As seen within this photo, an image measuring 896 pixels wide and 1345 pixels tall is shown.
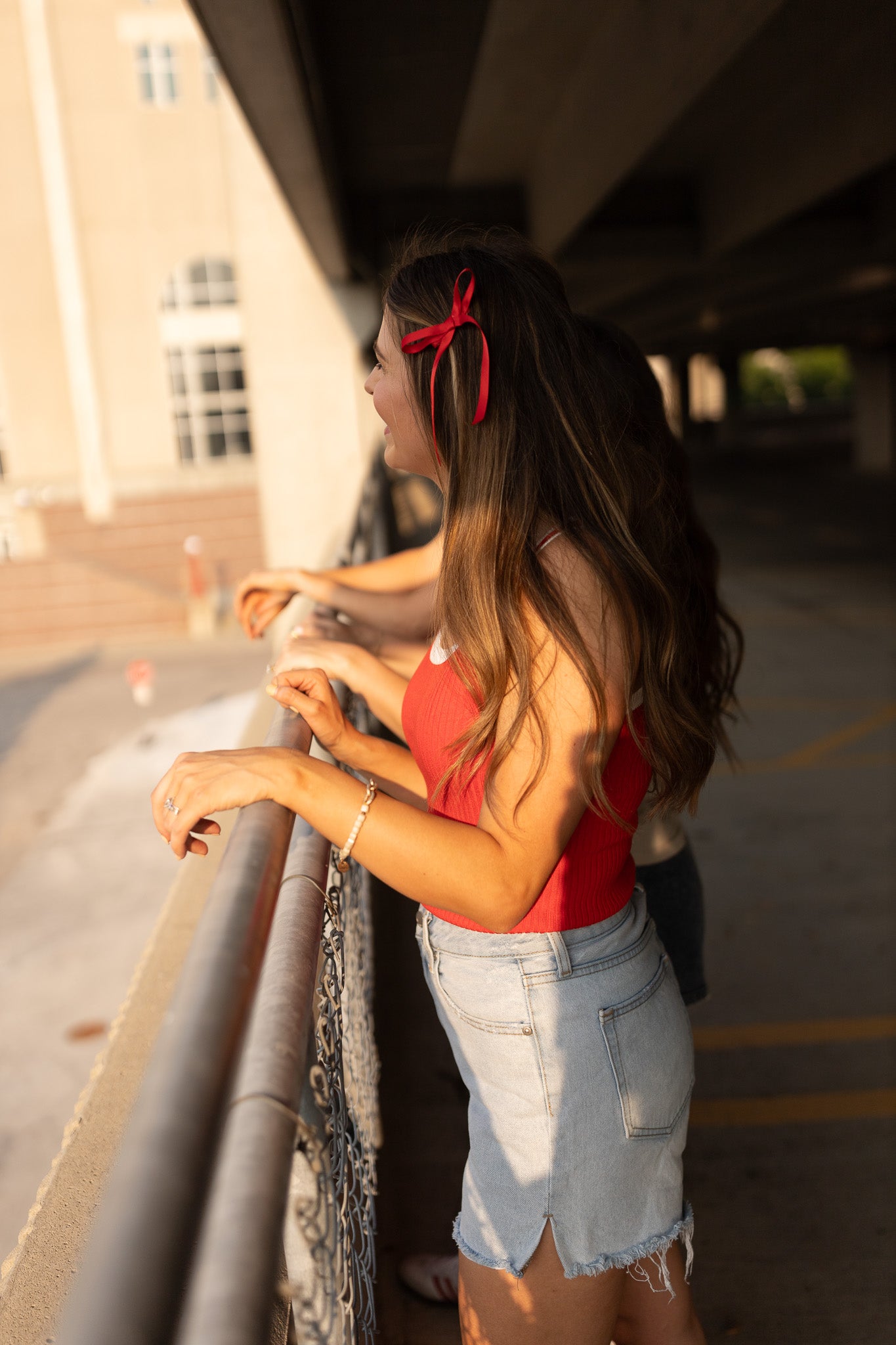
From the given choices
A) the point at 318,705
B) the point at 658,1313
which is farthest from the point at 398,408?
the point at 658,1313

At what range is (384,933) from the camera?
13.7ft

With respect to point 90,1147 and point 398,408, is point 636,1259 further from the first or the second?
point 398,408

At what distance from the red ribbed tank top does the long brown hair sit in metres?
0.04

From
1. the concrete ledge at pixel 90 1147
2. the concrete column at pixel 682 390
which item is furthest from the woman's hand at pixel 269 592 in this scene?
the concrete column at pixel 682 390

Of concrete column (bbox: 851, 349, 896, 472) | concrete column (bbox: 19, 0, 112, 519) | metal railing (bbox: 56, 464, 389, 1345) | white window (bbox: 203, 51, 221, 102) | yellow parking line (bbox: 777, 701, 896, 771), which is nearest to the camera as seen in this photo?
metal railing (bbox: 56, 464, 389, 1345)

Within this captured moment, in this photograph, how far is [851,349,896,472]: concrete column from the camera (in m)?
24.7

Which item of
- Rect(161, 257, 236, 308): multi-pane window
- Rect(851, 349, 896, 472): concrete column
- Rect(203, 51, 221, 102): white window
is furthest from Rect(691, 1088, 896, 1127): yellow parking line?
Rect(203, 51, 221, 102): white window

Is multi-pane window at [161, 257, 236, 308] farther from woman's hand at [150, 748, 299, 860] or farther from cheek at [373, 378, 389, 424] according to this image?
woman's hand at [150, 748, 299, 860]

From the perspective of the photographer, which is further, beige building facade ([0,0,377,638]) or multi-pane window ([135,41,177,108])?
multi-pane window ([135,41,177,108])

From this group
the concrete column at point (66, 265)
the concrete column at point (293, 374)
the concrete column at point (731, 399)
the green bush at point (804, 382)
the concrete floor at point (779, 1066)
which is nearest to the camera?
the concrete floor at point (779, 1066)

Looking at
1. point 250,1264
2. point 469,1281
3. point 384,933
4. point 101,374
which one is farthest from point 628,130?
point 101,374

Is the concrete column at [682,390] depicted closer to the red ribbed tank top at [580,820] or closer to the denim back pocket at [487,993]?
the red ribbed tank top at [580,820]

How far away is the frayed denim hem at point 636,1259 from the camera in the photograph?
157 centimetres

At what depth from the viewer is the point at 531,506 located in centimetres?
156
